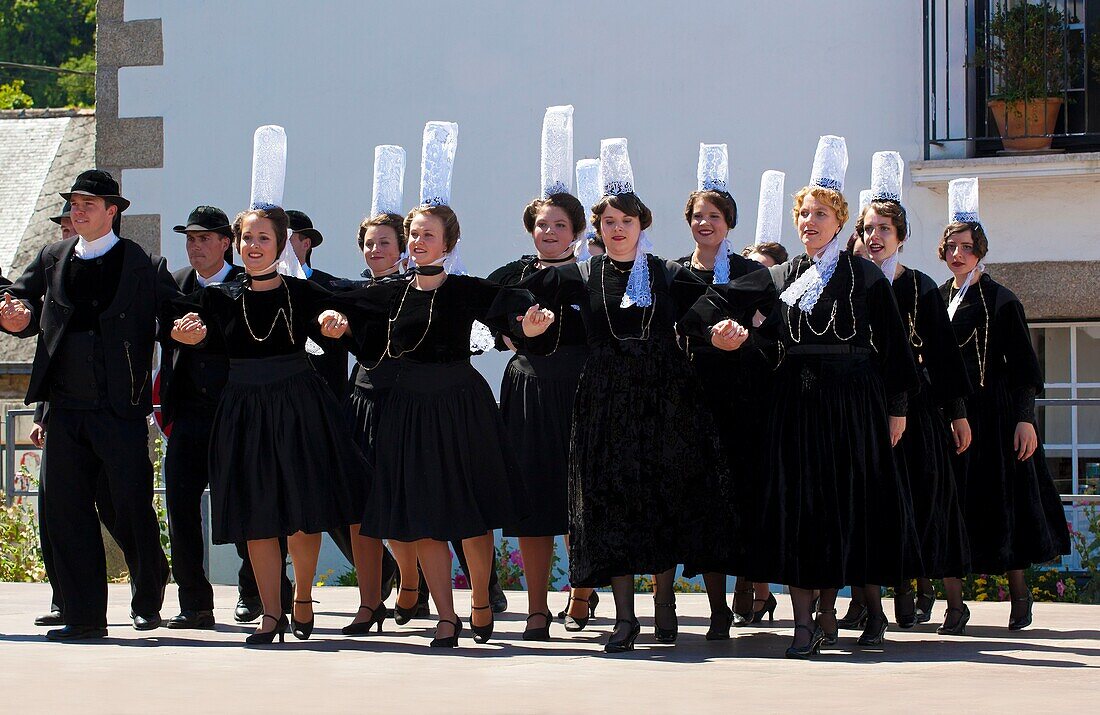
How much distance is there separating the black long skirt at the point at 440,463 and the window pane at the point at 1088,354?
185 inches

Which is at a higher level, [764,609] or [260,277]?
[260,277]

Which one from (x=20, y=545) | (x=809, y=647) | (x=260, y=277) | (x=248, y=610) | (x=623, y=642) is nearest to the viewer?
(x=809, y=647)

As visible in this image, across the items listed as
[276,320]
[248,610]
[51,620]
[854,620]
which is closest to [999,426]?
[854,620]

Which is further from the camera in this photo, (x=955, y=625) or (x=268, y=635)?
(x=955, y=625)

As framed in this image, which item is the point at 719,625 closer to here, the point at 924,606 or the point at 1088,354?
the point at 924,606

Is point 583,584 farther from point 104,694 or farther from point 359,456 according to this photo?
point 104,694

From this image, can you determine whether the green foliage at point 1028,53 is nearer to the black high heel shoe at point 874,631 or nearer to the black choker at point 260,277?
the black high heel shoe at point 874,631

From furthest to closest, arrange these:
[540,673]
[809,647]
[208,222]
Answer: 1. [208,222]
2. [809,647]
3. [540,673]

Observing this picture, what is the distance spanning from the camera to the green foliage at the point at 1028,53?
10.4 meters

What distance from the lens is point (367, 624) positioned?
25.7 ft

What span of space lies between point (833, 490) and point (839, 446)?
0.17 m

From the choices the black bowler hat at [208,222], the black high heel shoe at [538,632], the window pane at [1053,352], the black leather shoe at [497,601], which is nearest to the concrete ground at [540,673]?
the black high heel shoe at [538,632]

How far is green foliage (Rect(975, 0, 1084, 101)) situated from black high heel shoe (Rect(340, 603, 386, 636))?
4987mm

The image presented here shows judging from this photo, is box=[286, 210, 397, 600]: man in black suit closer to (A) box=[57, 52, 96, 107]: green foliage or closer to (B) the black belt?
(B) the black belt
